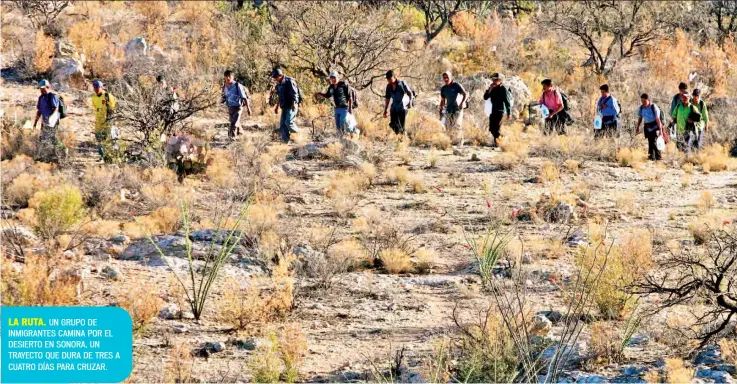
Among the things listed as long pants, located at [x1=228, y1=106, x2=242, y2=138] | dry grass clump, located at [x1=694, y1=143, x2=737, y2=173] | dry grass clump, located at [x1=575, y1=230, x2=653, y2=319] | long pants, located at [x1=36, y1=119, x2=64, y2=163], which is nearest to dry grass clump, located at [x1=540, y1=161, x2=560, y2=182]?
dry grass clump, located at [x1=694, y1=143, x2=737, y2=173]

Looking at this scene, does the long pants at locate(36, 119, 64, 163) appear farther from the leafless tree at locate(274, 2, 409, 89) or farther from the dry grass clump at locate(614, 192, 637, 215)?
the dry grass clump at locate(614, 192, 637, 215)

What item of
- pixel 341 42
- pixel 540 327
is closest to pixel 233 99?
pixel 341 42

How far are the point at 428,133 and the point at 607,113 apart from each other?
10.1 feet

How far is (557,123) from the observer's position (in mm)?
16453

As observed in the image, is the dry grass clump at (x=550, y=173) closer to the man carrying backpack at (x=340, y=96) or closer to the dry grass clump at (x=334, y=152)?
the dry grass clump at (x=334, y=152)

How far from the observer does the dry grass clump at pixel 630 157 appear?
15180mm

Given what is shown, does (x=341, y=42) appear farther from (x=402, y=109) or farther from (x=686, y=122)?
(x=686, y=122)

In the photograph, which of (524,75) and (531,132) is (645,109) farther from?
(524,75)

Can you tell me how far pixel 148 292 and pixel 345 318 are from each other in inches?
67.5

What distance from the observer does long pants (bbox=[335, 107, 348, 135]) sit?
15551 mm

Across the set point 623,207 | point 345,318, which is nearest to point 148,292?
point 345,318

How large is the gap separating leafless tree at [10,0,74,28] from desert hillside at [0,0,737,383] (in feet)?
0.31

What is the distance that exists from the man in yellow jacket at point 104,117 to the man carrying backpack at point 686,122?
29.5ft

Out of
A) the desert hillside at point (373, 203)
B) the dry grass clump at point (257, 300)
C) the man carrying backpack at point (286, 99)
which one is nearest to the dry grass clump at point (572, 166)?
the desert hillside at point (373, 203)
